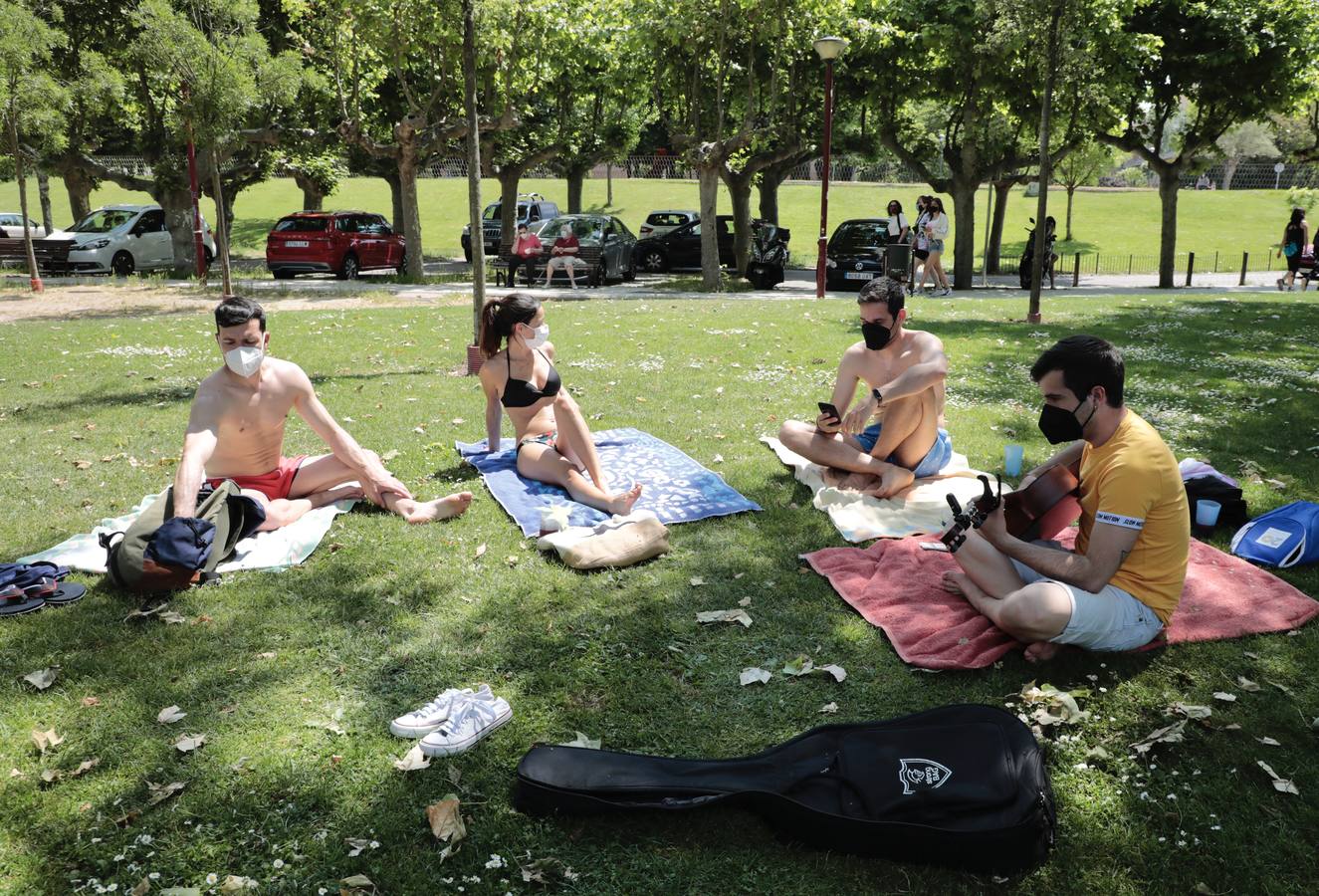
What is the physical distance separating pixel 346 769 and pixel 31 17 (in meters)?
21.1

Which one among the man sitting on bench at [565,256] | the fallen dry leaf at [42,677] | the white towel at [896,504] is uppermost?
the man sitting on bench at [565,256]

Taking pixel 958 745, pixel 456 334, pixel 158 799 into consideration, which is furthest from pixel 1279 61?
pixel 158 799

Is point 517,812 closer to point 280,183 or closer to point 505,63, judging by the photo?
point 505,63

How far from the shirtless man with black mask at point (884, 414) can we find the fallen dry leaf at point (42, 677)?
4.66 metres

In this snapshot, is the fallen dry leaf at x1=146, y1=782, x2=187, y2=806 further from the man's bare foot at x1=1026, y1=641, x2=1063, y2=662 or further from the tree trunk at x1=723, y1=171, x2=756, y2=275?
the tree trunk at x1=723, y1=171, x2=756, y2=275

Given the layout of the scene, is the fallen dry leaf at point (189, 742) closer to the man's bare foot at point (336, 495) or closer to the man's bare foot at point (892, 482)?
the man's bare foot at point (336, 495)

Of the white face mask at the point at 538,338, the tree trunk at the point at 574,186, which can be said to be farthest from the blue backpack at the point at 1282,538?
the tree trunk at the point at 574,186

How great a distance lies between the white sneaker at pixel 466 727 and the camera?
12.0ft

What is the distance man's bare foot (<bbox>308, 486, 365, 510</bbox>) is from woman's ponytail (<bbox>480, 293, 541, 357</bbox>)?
1.39 meters

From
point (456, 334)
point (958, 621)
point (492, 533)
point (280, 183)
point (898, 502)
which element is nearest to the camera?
point (958, 621)

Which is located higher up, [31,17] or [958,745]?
[31,17]

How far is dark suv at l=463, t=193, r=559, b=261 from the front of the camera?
31.1 meters

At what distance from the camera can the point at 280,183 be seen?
63625 mm

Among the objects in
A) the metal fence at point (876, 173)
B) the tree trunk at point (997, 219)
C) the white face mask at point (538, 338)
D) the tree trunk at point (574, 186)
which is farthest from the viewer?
the metal fence at point (876, 173)
